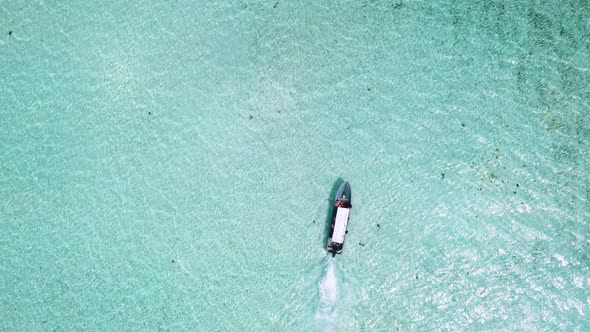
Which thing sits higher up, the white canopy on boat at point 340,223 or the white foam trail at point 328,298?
the white canopy on boat at point 340,223

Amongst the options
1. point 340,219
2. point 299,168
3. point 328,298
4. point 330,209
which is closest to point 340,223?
point 340,219

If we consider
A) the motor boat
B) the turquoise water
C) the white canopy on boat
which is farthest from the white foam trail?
the white canopy on boat

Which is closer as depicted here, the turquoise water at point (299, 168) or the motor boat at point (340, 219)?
the motor boat at point (340, 219)

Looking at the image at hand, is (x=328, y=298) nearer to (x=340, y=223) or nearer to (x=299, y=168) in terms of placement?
(x=340, y=223)

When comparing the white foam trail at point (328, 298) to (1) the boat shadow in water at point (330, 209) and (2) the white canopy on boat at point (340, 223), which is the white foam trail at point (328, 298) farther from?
(2) the white canopy on boat at point (340, 223)

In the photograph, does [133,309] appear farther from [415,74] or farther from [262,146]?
[415,74]

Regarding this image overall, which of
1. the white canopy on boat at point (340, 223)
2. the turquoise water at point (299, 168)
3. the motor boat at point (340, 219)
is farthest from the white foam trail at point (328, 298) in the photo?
the white canopy on boat at point (340, 223)

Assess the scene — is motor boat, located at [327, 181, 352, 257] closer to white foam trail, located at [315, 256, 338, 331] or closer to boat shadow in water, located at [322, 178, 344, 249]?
boat shadow in water, located at [322, 178, 344, 249]
